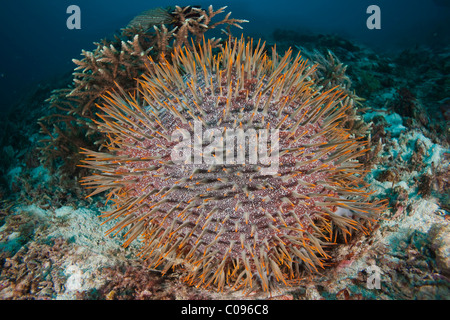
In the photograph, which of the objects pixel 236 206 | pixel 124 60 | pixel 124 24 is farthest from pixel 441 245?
pixel 124 24

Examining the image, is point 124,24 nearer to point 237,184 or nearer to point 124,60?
point 124,60

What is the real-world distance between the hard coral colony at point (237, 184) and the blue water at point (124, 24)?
1889 centimetres

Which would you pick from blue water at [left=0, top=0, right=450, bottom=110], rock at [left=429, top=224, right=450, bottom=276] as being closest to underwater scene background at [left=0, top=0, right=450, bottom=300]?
rock at [left=429, top=224, right=450, bottom=276]

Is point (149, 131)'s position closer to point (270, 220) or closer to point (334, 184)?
point (270, 220)

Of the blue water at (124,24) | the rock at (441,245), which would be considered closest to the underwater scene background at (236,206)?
the rock at (441,245)

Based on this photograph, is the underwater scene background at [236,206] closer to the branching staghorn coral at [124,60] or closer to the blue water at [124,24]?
the branching staghorn coral at [124,60]

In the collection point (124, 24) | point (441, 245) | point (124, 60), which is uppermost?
point (124, 24)

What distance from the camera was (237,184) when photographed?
2.32 m

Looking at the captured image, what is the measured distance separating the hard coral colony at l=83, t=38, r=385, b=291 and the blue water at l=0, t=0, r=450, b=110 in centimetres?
1889

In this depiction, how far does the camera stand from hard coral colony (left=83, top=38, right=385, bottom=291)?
2332mm

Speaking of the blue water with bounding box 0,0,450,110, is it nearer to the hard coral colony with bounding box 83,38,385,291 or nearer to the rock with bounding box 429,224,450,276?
the hard coral colony with bounding box 83,38,385,291

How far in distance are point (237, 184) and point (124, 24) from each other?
35515 mm

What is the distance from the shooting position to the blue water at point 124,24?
23047 mm

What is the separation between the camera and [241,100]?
259cm
